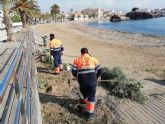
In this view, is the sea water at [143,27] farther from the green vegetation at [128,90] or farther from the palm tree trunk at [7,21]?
the green vegetation at [128,90]

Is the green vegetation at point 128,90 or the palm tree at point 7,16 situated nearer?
the green vegetation at point 128,90

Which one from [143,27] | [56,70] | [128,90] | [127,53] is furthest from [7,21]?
[143,27]

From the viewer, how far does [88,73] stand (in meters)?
7.00

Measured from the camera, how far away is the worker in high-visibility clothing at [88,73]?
275 inches

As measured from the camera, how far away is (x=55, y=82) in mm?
10141

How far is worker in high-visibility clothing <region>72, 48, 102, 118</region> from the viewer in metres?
6.99

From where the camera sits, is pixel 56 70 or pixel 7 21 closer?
pixel 56 70

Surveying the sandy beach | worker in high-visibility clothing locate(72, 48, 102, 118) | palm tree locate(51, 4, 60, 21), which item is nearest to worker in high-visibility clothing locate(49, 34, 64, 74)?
the sandy beach

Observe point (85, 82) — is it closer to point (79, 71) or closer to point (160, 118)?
point (79, 71)

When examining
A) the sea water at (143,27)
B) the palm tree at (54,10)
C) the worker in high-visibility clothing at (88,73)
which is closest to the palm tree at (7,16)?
the worker in high-visibility clothing at (88,73)

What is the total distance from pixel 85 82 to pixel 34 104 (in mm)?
1848

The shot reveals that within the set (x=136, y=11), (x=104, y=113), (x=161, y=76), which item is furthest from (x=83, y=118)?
(x=136, y=11)

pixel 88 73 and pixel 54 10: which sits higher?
pixel 88 73

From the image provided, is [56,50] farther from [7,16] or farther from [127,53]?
[7,16]
